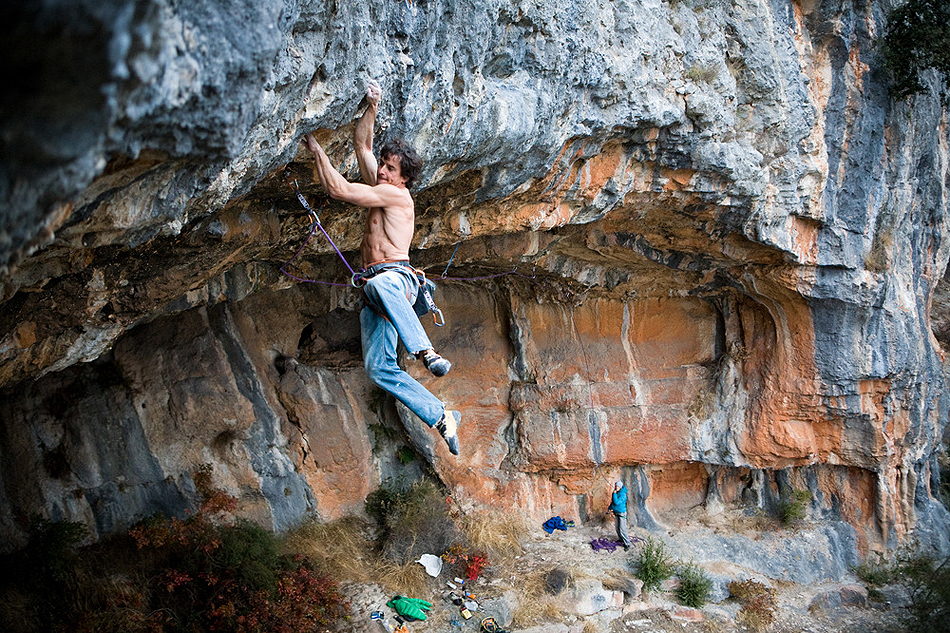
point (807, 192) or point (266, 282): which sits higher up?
point (807, 192)

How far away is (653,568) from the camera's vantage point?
9.31 meters

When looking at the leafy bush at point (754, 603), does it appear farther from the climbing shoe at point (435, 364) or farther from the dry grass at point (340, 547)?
the climbing shoe at point (435, 364)

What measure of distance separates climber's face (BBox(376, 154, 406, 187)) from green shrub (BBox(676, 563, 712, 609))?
7.40m

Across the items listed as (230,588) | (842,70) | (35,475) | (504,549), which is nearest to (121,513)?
(35,475)

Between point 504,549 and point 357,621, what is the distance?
2.58 m

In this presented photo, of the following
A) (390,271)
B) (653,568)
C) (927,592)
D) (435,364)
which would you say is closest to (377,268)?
(390,271)

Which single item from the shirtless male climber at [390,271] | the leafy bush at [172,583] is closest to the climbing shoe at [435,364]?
the shirtless male climber at [390,271]

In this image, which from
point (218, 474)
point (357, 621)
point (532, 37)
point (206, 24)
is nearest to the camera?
point (206, 24)

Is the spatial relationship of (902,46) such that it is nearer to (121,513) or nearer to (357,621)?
(357,621)

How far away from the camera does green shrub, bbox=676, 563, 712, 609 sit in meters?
9.05

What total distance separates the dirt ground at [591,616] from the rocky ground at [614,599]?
0.04ft

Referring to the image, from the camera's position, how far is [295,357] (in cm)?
965

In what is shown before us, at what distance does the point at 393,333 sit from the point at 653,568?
656 cm

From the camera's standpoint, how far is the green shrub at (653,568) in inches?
364
